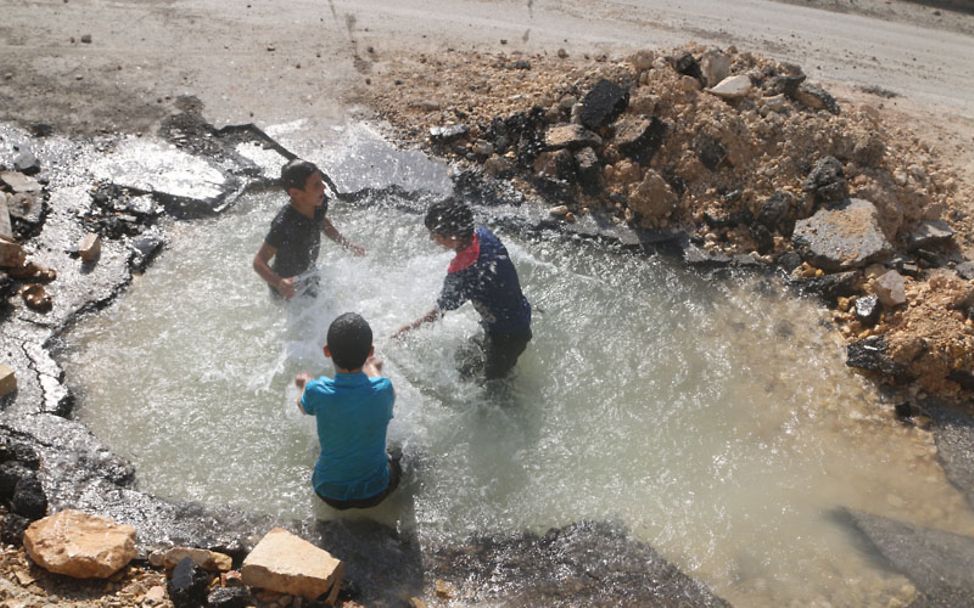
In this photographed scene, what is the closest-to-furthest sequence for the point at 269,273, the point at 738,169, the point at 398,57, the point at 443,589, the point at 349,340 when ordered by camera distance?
the point at 349,340
the point at 443,589
the point at 269,273
the point at 738,169
the point at 398,57

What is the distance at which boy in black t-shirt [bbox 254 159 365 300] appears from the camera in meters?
5.20

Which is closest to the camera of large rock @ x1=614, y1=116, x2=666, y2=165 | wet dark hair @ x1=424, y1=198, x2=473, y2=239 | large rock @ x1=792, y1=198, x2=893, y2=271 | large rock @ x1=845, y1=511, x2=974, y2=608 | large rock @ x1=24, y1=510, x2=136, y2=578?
large rock @ x1=24, y1=510, x2=136, y2=578

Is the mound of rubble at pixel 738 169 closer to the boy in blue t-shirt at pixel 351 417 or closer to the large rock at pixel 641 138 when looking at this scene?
the large rock at pixel 641 138

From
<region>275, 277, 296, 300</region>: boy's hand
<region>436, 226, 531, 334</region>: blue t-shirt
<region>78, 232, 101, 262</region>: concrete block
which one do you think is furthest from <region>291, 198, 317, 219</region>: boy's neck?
<region>78, 232, 101, 262</region>: concrete block

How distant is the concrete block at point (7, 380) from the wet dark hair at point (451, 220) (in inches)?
114

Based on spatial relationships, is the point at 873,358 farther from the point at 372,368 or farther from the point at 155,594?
the point at 155,594

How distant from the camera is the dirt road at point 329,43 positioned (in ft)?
26.8

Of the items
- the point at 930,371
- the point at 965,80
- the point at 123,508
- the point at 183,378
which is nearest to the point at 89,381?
the point at 183,378

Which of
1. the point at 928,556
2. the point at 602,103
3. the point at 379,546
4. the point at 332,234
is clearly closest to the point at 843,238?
the point at 602,103

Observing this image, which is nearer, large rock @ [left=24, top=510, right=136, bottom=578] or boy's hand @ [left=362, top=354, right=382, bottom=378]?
large rock @ [left=24, top=510, right=136, bottom=578]

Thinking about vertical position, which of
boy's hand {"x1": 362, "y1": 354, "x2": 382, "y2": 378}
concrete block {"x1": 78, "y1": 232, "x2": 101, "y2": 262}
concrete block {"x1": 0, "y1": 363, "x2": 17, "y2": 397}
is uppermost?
boy's hand {"x1": 362, "y1": 354, "x2": 382, "y2": 378}

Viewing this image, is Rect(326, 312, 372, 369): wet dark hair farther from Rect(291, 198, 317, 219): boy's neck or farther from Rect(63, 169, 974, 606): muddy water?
Rect(291, 198, 317, 219): boy's neck

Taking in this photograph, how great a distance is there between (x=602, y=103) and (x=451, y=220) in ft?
11.5

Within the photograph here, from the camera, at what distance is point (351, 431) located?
4066 mm
